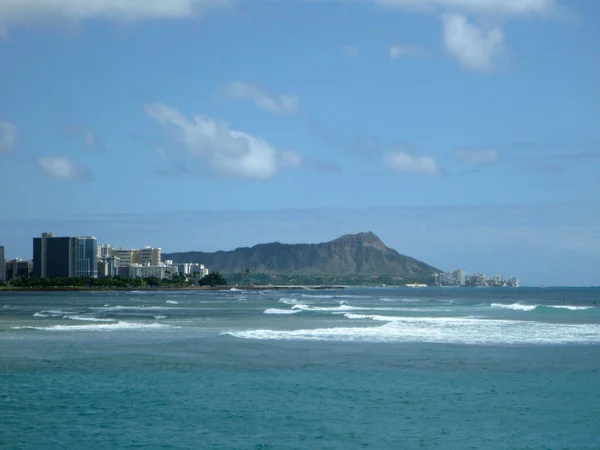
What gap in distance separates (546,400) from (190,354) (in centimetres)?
1464

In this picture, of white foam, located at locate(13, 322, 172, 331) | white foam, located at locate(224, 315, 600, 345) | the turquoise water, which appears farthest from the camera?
white foam, located at locate(13, 322, 172, 331)

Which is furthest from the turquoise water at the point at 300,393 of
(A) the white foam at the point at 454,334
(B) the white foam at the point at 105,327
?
(B) the white foam at the point at 105,327

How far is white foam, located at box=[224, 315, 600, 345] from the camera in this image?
37.6 meters

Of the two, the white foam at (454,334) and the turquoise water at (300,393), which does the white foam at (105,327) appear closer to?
the white foam at (454,334)

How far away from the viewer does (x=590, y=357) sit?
99.6 feet

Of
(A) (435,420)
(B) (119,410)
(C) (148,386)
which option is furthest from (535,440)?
(C) (148,386)

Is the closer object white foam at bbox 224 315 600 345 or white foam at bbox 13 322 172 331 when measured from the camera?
white foam at bbox 224 315 600 345

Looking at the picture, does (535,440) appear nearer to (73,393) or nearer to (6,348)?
(73,393)

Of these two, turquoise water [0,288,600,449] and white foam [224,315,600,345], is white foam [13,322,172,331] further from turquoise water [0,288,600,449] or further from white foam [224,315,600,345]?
turquoise water [0,288,600,449]

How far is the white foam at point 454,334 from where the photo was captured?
37625 millimetres

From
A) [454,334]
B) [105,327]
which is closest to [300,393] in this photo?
[454,334]

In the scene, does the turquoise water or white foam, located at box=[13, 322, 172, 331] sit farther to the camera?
white foam, located at box=[13, 322, 172, 331]

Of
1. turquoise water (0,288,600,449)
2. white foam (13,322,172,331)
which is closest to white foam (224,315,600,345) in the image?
turquoise water (0,288,600,449)

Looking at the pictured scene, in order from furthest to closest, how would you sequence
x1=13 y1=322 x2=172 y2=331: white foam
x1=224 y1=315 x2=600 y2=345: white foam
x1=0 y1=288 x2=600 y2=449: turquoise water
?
1. x1=13 y1=322 x2=172 y2=331: white foam
2. x1=224 y1=315 x2=600 y2=345: white foam
3. x1=0 y1=288 x2=600 y2=449: turquoise water
